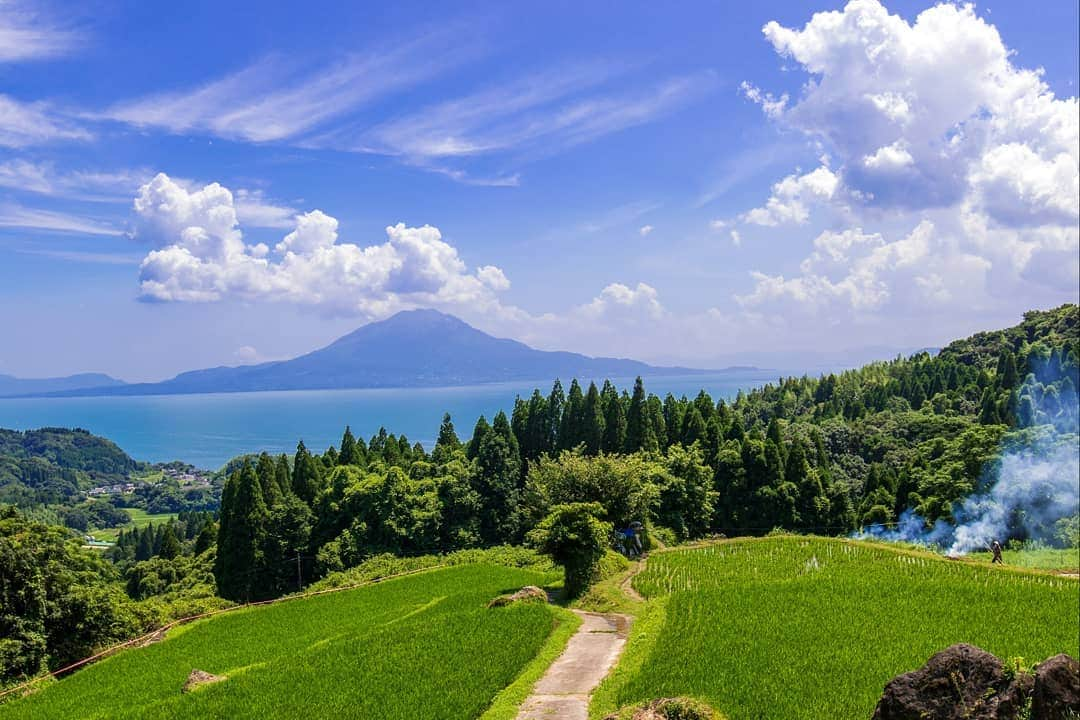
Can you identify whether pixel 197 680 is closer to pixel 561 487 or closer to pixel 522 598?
pixel 522 598

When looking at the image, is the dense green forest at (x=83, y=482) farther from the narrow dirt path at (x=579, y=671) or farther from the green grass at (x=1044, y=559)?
the green grass at (x=1044, y=559)

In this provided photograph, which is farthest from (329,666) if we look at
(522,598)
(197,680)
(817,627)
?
(817,627)

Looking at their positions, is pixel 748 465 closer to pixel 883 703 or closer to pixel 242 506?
pixel 242 506

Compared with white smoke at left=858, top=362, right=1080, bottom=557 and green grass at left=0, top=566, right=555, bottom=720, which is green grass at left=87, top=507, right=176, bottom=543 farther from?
white smoke at left=858, top=362, right=1080, bottom=557

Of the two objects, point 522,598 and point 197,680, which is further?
point 522,598

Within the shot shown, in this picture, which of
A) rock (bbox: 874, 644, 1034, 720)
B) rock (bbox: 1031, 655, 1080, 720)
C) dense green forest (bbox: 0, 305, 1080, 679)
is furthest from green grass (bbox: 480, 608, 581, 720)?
dense green forest (bbox: 0, 305, 1080, 679)

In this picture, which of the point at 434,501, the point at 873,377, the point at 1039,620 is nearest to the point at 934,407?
the point at 873,377

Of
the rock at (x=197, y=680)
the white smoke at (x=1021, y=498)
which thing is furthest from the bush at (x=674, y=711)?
the white smoke at (x=1021, y=498)
